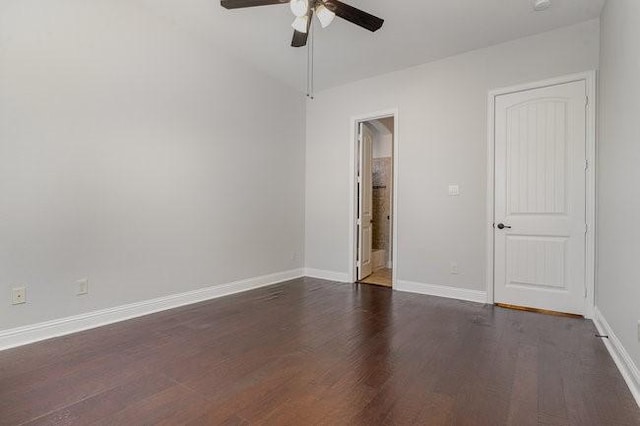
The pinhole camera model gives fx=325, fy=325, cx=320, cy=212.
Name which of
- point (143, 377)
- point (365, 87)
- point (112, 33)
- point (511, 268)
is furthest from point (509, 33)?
point (143, 377)

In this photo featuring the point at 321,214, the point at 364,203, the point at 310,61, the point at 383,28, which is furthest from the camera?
the point at 321,214

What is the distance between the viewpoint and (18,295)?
2514 mm

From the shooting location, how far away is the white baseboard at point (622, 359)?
74.4 inches

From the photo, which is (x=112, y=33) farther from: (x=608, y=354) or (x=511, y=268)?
(x=608, y=354)

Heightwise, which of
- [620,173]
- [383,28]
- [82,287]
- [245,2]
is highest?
[383,28]

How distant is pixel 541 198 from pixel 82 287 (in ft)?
14.8

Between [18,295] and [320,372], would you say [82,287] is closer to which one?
[18,295]

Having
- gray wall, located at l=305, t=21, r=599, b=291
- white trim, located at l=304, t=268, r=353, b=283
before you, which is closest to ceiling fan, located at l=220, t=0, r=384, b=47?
gray wall, located at l=305, t=21, r=599, b=291

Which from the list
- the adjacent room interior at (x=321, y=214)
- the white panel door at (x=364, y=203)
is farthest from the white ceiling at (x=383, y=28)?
the white panel door at (x=364, y=203)

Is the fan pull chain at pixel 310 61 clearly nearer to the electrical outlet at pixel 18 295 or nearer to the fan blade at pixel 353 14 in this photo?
the fan blade at pixel 353 14

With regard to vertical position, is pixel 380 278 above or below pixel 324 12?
below

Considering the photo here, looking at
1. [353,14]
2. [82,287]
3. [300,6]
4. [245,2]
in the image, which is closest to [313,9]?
[300,6]

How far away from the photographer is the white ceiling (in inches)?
118

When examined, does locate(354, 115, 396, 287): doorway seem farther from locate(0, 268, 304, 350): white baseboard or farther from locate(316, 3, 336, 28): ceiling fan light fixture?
locate(316, 3, 336, 28): ceiling fan light fixture
